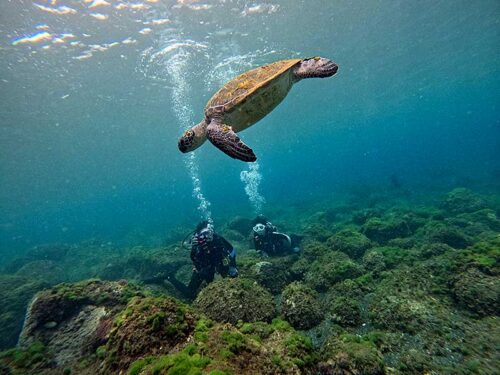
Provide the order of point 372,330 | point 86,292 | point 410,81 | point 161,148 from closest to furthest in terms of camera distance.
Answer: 1. point 372,330
2. point 86,292
3. point 410,81
4. point 161,148

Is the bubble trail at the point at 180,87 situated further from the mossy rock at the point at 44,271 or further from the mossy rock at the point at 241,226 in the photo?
the mossy rock at the point at 44,271

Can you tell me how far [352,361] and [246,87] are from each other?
4327 mm

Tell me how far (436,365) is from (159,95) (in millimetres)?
29867

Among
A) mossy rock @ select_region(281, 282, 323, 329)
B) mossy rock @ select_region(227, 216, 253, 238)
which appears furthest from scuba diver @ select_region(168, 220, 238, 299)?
mossy rock @ select_region(227, 216, 253, 238)

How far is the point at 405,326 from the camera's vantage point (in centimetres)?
408

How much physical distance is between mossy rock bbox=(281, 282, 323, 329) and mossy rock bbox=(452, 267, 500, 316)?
103 inches

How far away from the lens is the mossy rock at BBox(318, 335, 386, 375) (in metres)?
2.96

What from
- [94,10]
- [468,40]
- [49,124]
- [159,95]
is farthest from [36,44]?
[468,40]

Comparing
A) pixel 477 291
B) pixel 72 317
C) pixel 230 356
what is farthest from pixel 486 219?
pixel 72 317

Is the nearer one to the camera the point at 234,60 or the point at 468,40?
the point at 234,60

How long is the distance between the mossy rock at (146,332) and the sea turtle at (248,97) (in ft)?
7.75

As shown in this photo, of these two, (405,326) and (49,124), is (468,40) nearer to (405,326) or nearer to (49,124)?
(405,326)

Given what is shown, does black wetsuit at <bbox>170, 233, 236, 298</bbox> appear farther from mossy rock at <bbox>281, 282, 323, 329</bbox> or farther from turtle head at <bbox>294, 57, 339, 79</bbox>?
turtle head at <bbox>294, 57, 339, 79</bbox>

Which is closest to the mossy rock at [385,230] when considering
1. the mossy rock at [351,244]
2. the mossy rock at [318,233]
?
the mossy rock at [351,244]
